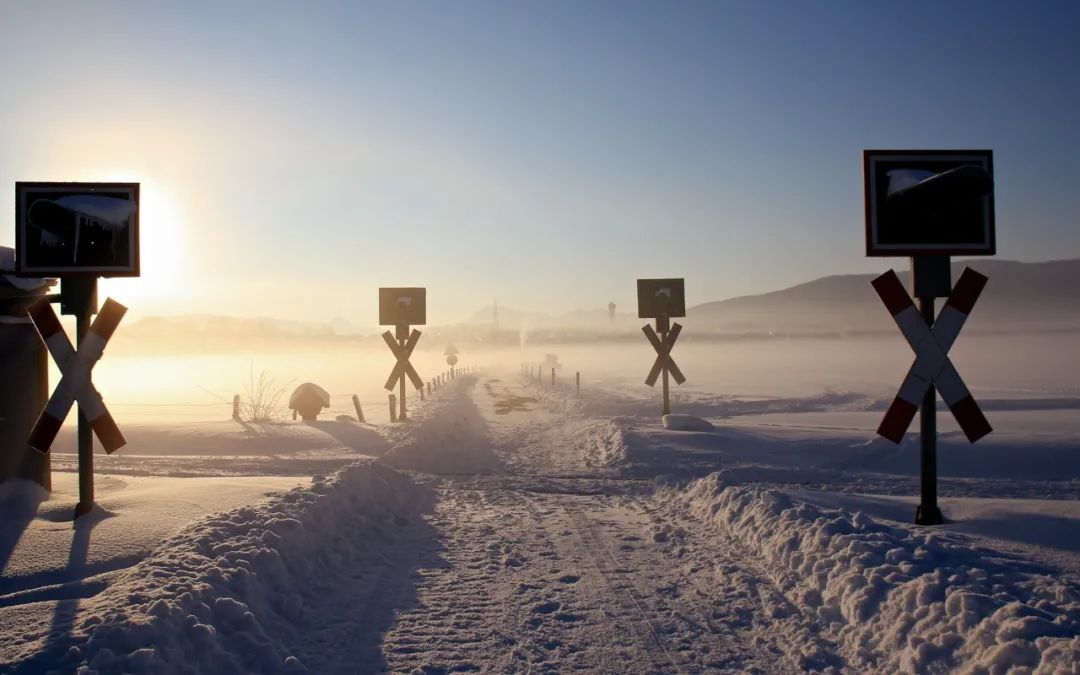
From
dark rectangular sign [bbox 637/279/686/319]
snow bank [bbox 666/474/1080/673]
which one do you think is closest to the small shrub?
dark rectangular sign [bbox 637/279/686/319]

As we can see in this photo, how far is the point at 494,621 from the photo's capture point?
502 cm

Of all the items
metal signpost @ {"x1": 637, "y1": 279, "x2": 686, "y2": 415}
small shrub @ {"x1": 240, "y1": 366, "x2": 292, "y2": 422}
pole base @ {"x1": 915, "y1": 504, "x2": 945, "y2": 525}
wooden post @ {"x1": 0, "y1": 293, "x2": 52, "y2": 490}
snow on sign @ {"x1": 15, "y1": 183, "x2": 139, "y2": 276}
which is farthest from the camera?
small shrub @ {"x1": 240, "y1": 366, "x2": 292, "y2": 422}

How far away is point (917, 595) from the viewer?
4656 millimetres

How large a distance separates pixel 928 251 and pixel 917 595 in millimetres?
3715

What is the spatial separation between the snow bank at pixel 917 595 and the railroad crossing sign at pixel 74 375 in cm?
660

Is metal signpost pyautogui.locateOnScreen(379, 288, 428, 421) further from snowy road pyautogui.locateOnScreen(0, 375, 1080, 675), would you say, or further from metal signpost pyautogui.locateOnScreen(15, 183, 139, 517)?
metal signpost pyautogui.locateOnScreen(15, 183, 139, 517)

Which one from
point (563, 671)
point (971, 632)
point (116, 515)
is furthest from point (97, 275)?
point (971, 632)

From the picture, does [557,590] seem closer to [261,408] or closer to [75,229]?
[75,229]

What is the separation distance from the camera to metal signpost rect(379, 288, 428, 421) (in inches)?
861

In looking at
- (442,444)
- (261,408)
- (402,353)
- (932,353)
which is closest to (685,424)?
(442,444)

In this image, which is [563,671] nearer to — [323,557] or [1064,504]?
[323,557]

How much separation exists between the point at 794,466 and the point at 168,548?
451 inches

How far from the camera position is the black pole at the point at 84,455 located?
21.5ft

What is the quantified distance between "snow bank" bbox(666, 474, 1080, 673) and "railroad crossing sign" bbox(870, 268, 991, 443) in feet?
3.59
